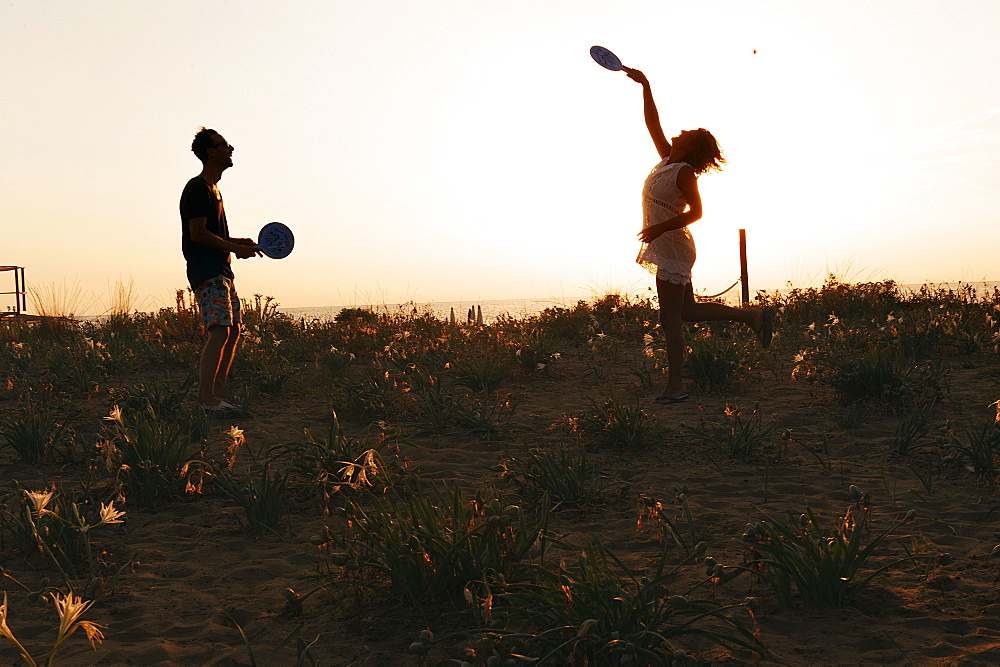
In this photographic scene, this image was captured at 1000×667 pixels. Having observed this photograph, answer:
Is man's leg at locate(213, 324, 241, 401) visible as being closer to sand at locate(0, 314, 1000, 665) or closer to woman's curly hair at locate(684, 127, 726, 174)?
sand at locate(0, 314, 1000, 665)

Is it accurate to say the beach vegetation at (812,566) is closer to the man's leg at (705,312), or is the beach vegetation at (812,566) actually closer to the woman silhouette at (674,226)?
the woman silhouette at (674,226)

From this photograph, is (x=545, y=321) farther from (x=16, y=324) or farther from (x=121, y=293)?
(x=16, y=324)

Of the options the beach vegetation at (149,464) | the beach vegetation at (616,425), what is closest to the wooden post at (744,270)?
the beach vegetation at (616,425)

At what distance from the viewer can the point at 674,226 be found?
5508 mm

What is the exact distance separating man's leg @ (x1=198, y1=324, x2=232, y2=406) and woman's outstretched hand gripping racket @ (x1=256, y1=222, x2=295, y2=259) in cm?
70

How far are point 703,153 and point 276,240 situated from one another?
11.1 feet

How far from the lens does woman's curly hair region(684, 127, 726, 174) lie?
559 centimetres

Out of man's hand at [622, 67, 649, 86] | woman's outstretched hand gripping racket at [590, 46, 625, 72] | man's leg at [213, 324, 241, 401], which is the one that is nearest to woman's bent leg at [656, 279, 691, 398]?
man's hand at [622, 67, 649, 86]

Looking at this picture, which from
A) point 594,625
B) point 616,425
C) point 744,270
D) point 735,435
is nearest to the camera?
point 594,625

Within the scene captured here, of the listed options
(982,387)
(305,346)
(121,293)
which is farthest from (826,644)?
(121,293)

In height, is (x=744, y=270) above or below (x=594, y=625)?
above

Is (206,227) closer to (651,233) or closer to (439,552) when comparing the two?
(651,233)

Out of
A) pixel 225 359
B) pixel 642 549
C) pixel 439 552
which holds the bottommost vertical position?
pixel 642 549

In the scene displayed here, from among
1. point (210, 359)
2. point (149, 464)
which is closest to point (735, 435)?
point (149, 464)
